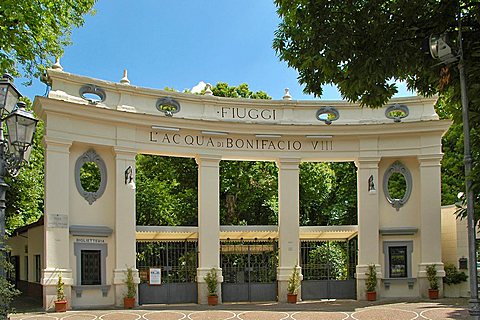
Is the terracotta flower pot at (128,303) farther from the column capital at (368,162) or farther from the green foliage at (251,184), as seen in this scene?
the green foliage at (251,184)

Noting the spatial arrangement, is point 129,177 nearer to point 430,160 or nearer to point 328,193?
point 430,160

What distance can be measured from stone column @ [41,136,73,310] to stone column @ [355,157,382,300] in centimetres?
1006

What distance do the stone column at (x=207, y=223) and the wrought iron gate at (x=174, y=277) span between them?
0.67m

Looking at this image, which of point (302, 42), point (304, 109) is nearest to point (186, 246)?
point (304, 109)

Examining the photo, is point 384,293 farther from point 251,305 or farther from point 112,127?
point 112,127

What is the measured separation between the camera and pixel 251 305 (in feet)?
66.0

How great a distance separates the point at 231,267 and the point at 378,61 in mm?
14093

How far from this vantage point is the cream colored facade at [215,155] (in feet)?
62.5

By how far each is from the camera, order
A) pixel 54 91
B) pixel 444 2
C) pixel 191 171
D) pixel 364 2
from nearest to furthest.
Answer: pixel 444 2
pixel 364 2
pixel 54 91
pixel 191 171

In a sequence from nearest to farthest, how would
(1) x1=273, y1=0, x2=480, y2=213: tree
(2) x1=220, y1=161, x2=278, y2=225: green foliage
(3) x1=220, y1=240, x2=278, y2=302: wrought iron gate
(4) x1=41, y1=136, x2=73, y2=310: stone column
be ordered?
(1) x1=273, y1=0, x2=480, y2=213: tree, (4) x1=41, y1=136, x2=73, y2=310: stone column, (3) x1=220, y1=240, x2=278, y2=302: wrought iron gate, (2) x1=220, y1=161, x2=278, y2=225: green foliage

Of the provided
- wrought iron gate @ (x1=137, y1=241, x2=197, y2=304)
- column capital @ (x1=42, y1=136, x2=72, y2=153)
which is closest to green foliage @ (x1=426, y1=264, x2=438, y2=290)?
wrought iron gate @ (x1=137, y1=241, x2=197, y2=304)

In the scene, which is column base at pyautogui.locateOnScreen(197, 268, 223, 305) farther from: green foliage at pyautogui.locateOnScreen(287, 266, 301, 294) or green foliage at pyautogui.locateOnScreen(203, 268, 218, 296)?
green foliage at pyautogui.locateOnScreen(287, 266, 301, 294)

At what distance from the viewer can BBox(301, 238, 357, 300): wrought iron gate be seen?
72.4 feet

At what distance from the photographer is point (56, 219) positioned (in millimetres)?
18609
